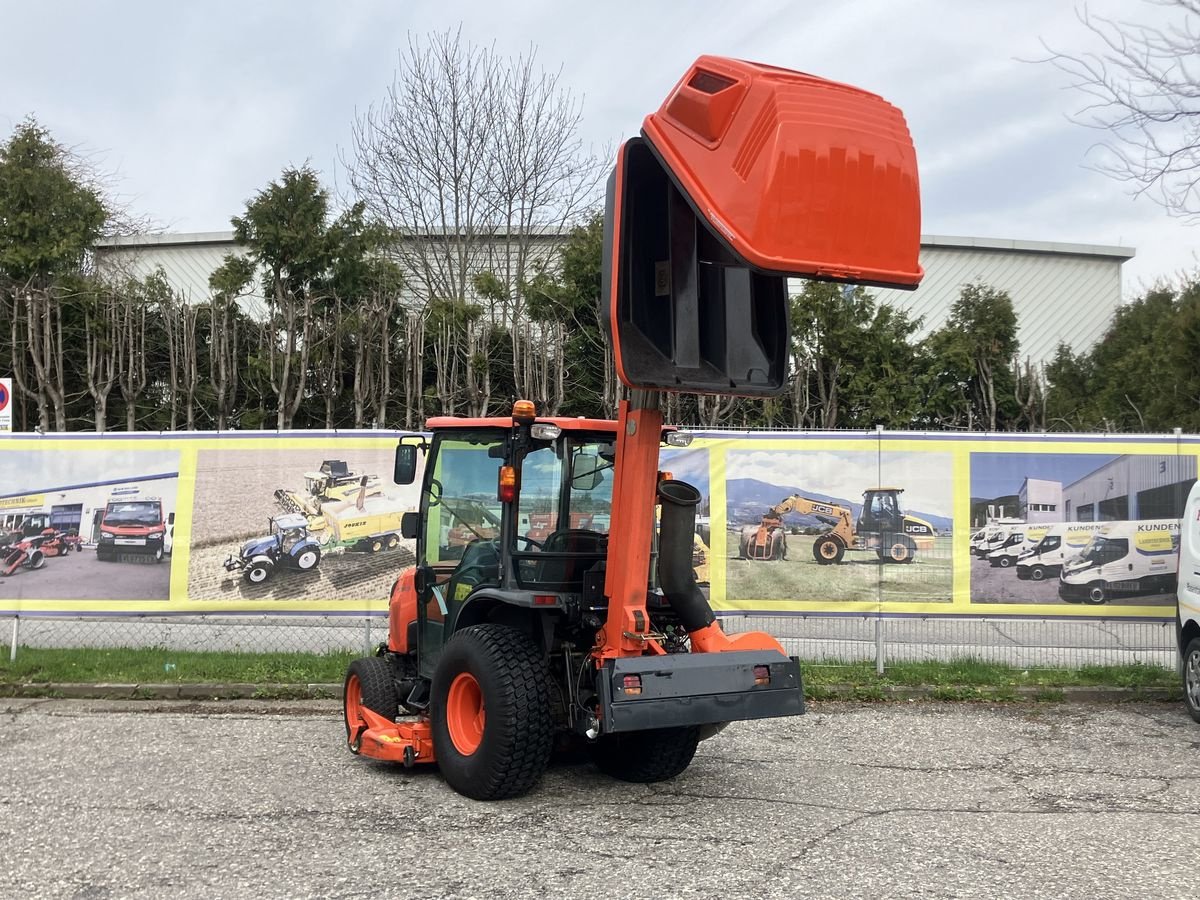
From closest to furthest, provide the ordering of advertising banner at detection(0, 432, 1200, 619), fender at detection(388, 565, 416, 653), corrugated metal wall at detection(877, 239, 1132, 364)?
fender at detection(388, 565, 416, 653) < advertising banner at detection(0, 432, 1200, 619) < corrugated metal wall at detection(877, 239, 1132, 364)

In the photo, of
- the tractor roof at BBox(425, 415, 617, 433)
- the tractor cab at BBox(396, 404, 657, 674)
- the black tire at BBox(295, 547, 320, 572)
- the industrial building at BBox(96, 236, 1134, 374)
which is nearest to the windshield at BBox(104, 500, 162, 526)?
the black tire at BBox(295, 547, 320, 572)

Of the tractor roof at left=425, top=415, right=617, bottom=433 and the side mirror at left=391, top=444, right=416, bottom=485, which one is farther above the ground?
the tractor roof at left=425, top=415, right=617, bottom=433

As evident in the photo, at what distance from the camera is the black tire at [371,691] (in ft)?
23.7

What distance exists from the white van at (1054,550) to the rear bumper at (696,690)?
5.07m

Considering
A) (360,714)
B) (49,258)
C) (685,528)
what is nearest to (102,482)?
(360,714)

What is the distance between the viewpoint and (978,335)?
875 inches

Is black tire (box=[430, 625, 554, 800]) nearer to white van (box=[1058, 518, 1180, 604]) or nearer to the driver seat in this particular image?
the driver seat

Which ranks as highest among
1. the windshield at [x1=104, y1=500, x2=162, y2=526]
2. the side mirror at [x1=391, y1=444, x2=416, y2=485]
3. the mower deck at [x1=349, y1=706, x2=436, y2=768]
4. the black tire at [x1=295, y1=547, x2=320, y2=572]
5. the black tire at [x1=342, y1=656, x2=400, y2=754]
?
the side mirror at [x1=391, y1=444, x2=416, y2=485]

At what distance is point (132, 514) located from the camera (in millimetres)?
10586

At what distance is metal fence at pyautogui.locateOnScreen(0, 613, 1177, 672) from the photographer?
405 inches

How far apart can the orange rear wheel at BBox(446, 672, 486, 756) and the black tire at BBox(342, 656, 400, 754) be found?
38.0 inches

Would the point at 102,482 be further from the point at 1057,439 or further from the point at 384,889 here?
the point at 1057,439

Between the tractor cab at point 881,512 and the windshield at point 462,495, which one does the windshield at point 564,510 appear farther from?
the tractor cab at point 881,512

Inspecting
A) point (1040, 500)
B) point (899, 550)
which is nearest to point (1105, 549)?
point (1040, 500)
